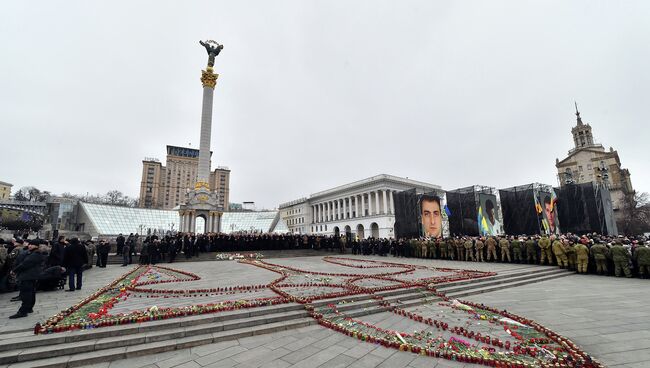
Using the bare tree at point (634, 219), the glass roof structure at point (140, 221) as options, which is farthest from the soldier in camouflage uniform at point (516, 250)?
the glass roof structure at point (140, 221)

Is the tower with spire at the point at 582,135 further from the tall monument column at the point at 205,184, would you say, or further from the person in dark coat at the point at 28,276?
the person in dark coat at the point at 28,276

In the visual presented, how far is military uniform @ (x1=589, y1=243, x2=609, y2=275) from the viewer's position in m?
11.4

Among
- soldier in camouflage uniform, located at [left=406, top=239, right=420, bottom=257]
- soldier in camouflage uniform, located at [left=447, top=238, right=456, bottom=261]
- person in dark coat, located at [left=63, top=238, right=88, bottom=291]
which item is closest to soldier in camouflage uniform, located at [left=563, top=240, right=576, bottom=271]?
soldier in camouflage uniform, located at [left=447, top=238, right=456, bottom=261]

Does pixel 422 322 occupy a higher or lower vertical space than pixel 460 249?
lower

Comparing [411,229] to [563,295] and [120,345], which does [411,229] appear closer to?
[563,295]

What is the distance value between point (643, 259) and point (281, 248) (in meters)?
20.2

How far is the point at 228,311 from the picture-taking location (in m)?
5.43

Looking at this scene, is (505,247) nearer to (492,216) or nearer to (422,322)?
(492,216)

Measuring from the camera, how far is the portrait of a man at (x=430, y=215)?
21344 mm

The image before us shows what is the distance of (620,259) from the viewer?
10.8 meters

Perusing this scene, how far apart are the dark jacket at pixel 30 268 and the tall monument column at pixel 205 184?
2537 centimetres

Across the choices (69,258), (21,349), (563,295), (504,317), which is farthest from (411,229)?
(21,349)

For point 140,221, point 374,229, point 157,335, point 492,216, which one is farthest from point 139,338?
point 374,229

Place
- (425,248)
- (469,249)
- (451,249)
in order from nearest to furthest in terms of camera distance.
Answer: (469,249) < (451,249) < (425,248)
